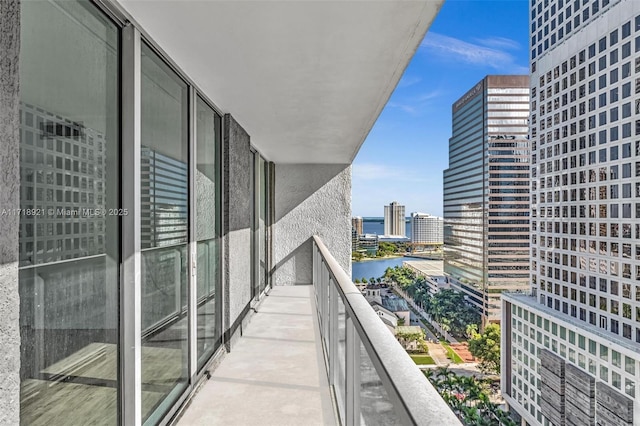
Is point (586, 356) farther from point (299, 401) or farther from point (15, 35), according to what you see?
point (15, 35)

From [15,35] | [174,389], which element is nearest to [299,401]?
[174,389]

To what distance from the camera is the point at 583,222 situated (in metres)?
17.4

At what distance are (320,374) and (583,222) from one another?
18.8 meters

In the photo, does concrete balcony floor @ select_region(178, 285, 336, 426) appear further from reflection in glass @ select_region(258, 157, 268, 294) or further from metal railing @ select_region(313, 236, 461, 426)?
reflection in glass @ select_region(258, 157, 268, 294)

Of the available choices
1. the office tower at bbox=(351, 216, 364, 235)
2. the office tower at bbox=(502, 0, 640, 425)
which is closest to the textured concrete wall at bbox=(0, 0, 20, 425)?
the office tower at bbox=(351, 216, 364, 235)

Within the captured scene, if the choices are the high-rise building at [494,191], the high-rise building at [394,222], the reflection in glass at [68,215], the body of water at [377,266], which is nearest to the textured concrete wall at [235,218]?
the reflection in glass at [68,215]

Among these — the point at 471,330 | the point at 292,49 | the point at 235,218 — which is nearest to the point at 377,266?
the point at 471,330

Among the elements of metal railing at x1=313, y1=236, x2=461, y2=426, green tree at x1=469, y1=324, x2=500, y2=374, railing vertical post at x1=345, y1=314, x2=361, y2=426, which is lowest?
green tree at x1=469, y1=324, x2=500, y2=374

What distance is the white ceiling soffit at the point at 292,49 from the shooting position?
1.80 meters

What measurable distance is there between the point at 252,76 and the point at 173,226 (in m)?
1.24

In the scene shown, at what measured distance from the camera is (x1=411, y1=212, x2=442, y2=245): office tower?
31.0 metres

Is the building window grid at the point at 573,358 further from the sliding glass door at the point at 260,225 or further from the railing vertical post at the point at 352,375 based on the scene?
the railing vertical post at the point at 352,375

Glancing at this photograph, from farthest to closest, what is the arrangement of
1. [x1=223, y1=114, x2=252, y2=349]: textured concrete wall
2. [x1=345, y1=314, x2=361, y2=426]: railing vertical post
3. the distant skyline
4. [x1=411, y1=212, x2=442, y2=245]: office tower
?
the distant skyline
[x1=411, y1=212, x2=442, y2=245]: office tower
[x1=223, y1=114, x2=252, y2=349]: textured concrete wall
[x1=345, y1=314, x2=361, y2=426]: railing vertical post

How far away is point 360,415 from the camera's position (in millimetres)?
1426
